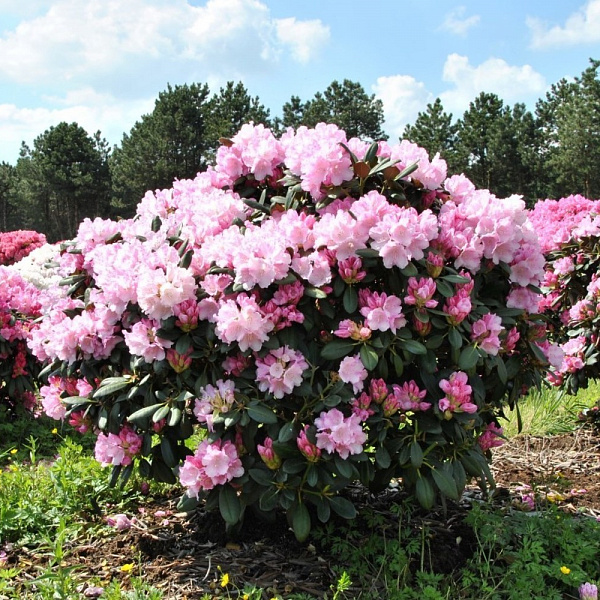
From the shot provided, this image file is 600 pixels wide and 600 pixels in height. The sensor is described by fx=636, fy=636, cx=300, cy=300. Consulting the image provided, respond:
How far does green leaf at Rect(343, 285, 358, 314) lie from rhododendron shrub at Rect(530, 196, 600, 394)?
6.60 ft

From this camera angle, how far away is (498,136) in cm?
3303

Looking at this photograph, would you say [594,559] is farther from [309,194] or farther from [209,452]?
[309,194]

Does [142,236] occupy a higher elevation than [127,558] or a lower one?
higher

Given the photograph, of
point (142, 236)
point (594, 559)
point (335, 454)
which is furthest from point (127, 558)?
point (594, 559)

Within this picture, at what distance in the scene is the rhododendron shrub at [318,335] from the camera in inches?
83.9

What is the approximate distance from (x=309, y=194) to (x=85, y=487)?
176 cm

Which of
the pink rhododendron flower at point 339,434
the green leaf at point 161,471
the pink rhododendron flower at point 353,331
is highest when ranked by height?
the pink rhododendron flower at point 353,331

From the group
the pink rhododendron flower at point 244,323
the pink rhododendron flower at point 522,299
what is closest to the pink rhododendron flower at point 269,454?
the pink rhododendron flower at point 244,323

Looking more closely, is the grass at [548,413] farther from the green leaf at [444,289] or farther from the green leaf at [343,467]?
the green leaf at [343,467]

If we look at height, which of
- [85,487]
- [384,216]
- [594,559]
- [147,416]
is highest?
[384,216]

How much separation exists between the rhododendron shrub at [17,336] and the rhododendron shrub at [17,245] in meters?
6.69

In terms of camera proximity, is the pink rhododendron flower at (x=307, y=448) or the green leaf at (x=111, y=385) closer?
the pink rhododendron flower at (x=307, y=448)

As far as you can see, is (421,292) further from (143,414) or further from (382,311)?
(143,414)

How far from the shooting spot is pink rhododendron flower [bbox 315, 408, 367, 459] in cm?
207
